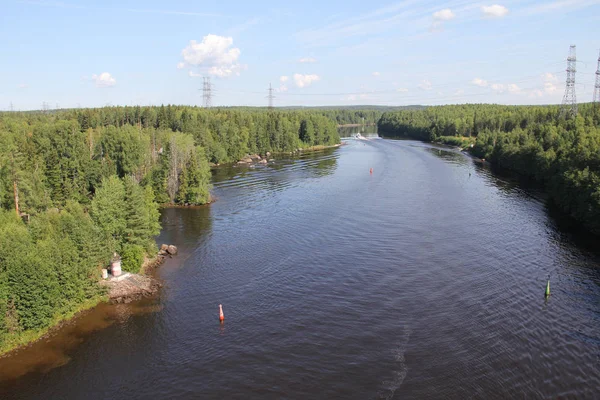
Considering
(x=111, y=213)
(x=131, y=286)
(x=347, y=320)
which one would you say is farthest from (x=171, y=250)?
(x=347, y=320)

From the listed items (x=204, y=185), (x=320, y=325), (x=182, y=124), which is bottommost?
(x=320, y=325)

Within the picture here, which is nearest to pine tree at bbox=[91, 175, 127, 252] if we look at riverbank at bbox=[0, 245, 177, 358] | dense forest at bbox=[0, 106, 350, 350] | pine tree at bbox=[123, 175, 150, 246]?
dense forest at bbox=[0, 106, 350, 350]

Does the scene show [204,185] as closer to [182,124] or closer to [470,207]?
[470,207]

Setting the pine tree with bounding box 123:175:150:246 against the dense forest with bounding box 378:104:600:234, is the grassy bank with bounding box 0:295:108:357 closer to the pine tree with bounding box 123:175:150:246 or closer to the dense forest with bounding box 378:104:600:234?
the pine tree with bounding box 123:175:150:246

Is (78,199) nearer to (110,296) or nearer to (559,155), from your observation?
(110,296)

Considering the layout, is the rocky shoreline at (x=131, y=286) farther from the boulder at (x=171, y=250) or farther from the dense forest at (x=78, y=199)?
the boulder at (x=171, y=250)

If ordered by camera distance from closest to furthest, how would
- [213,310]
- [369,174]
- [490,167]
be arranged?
[213,310], [369,174], [490,167]

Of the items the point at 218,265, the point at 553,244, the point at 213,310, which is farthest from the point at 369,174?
the point at 213,310
